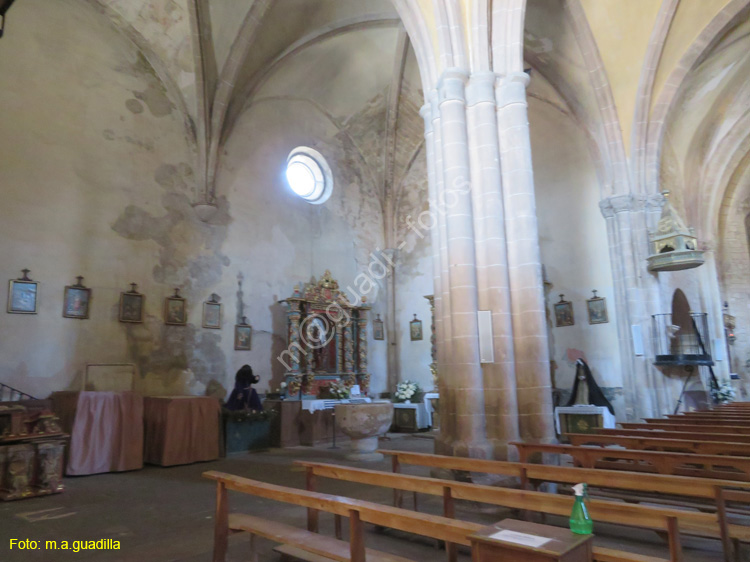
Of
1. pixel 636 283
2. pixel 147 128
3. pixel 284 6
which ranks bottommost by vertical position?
pixel 636 283

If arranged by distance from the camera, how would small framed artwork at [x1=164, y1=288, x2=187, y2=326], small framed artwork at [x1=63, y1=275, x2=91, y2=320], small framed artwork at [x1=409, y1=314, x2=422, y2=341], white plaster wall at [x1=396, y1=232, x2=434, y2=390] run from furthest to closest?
1. small framed artwork at [x1=409, y1=314, x2=422, y2=341]
2. white plaster wall at [x1=396, y1=232, x2=434, y2=390]
3. small framed artwork at [x1=164, y1=288, x2=187, y2=326]
4. small framed artwork at [x1=63, y1=275, x2=91, y2=320]

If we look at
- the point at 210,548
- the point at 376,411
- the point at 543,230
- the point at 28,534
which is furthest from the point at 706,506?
the point at 543,230

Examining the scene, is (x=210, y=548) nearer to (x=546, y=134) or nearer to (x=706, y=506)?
(x=706, y=506)

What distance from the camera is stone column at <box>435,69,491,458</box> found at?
6750 millimetres

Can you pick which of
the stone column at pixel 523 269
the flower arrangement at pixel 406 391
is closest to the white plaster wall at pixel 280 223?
the flower arrangement at pixel 406 391

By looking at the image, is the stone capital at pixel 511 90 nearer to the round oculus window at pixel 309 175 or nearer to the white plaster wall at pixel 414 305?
the round oculus window at pixel 309 175

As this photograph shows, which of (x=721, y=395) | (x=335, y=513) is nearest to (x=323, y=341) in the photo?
(x=335, y=513)

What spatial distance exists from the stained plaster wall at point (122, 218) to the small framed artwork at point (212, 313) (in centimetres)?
18

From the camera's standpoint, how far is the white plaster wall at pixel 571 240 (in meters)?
13.5

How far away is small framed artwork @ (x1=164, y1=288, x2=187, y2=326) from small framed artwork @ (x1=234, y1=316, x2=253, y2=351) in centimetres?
133

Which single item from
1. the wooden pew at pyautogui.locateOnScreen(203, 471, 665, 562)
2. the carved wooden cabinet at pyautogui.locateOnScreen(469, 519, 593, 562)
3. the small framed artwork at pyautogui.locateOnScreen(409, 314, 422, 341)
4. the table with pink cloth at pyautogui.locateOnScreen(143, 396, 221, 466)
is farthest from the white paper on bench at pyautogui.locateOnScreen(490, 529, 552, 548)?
the small framed artwork at pyautogui.locateOnScreen(409, 314, 422, 341)

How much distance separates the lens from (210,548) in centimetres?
446

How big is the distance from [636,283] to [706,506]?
29.1 feet

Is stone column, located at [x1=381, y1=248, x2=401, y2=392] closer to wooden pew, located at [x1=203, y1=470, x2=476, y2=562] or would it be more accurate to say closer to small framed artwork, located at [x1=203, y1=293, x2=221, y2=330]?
small framed artwork, located at [x1=203, y1=293, x2=221, y2=330]
